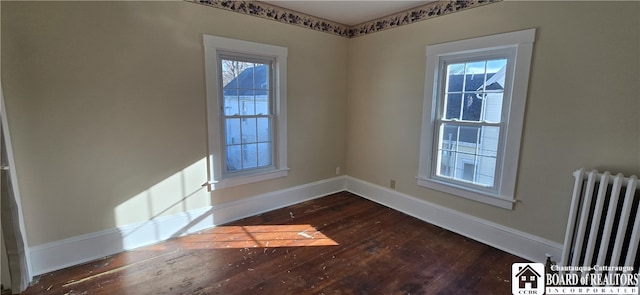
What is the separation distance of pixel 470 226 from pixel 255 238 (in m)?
2.25

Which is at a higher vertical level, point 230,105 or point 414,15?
point 414,15

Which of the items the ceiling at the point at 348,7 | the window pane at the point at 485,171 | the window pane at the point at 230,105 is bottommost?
the window pane at the point at 485,171

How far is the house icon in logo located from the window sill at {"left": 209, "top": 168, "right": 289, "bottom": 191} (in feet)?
8.58

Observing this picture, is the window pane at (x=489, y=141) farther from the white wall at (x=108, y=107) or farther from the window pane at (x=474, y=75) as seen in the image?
the white wall at (x=108, y=107)

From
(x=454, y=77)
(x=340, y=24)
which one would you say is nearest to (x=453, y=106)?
(x=454, y=77)

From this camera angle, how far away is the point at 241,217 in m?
3.38

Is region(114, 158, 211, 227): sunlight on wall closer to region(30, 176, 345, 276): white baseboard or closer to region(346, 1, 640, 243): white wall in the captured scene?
region(30, 176, 345, 276): white baseboard

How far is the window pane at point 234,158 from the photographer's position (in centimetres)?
324

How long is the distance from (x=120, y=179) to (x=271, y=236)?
58.9 inches

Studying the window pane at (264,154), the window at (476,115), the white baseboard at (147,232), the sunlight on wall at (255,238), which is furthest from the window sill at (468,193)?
the window pane at (264,154)

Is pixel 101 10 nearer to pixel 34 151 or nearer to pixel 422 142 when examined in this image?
pixel 34 151

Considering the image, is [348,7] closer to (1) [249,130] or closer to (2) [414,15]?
(2) [414,15]

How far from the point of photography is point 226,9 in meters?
2.92

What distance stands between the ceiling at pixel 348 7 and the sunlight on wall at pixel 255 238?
8.23 ft
